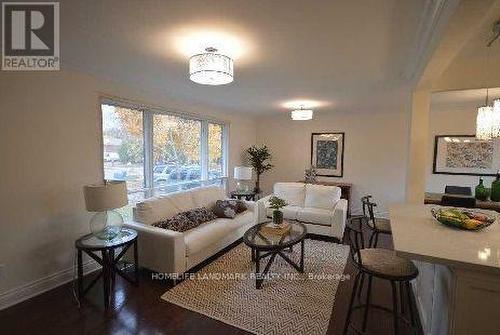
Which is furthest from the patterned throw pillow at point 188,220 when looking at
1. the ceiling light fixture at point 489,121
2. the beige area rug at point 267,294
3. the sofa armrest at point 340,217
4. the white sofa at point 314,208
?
the ceiling light fixture at point 489,121

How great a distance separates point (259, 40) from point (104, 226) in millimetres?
2366

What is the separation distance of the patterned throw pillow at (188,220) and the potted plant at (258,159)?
264 centimetres

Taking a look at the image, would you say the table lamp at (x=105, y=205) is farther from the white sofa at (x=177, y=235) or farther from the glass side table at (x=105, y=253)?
the white sofa at (x=177, y=235)

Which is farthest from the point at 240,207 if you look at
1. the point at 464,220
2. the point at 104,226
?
the point at 464,220

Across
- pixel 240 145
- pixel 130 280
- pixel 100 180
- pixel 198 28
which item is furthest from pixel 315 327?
pixel 240 145

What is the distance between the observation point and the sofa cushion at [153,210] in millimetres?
3148

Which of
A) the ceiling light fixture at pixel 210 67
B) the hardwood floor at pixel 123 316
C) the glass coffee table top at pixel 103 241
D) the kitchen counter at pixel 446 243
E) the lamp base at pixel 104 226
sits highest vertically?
the ceiling light fixture at pixel 210 67

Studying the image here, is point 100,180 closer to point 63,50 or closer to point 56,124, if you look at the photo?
point 56,124

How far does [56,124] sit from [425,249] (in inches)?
135

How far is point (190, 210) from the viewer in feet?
12.3

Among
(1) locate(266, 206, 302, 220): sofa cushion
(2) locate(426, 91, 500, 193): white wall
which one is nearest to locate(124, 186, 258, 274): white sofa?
(1) locate(266, 206, 302, 220): sofa cushion

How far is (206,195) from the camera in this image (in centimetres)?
419

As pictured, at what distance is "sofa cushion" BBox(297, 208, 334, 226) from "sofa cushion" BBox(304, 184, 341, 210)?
17 centimetres

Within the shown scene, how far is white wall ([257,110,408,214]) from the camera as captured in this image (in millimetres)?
5426
